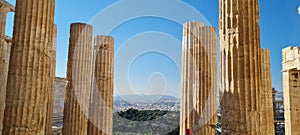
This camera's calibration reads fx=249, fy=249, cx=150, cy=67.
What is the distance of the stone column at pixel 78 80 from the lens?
Result: 40.8 feet

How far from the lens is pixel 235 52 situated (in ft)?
23.9

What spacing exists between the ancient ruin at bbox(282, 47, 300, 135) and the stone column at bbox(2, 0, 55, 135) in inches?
542

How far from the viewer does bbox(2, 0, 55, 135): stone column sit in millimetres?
7379

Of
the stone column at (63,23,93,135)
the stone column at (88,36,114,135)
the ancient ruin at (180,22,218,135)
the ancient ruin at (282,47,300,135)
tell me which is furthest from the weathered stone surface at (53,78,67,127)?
the ancient ruin at (282,47,300,135)

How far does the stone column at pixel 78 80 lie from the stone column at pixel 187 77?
17.3 feet

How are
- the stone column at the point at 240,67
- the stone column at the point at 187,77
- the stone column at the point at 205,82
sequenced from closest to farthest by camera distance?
the stone column at the point at 240,67
the stone column at the point at 205,82
the stone column at the point at 187,77

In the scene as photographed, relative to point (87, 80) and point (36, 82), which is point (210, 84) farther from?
point (36, 82)

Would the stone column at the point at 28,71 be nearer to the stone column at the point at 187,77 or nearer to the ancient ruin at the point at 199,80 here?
the ancient ruin at the point at 199,80

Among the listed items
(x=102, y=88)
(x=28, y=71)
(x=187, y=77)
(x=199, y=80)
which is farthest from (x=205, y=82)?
(x=28, y=71)

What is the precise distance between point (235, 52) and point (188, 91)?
697 cm

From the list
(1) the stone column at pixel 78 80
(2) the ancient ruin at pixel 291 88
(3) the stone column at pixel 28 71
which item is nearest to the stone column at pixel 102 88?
(1) the stone column at pixel 78 80

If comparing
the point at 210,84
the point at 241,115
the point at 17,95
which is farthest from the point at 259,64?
the point at 17,95

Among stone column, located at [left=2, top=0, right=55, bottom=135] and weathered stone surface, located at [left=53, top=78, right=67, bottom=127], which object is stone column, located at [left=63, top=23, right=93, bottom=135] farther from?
weathered stone surface, located at [left=53, top=78, right=67, bottom=127]

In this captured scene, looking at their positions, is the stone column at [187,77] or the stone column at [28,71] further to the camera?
the stone column at [187,77]
